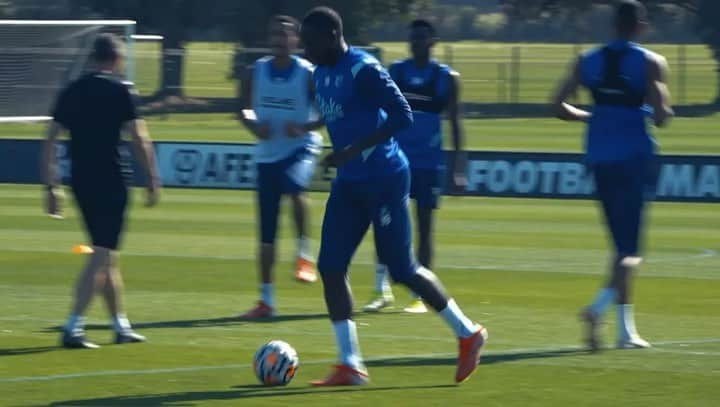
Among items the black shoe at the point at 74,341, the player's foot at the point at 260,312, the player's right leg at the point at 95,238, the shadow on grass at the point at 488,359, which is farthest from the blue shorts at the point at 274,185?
the shadow on grass at the point at 488,359

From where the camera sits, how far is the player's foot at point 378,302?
12696mm

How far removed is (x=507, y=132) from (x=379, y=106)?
35258 mm

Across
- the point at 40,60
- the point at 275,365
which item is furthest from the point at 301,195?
the point at 40,60

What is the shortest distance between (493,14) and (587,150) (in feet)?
338

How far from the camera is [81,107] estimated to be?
34.6ft

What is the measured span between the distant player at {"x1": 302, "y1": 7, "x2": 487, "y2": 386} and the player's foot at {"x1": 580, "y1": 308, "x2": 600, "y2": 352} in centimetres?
114

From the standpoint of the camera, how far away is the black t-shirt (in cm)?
1053

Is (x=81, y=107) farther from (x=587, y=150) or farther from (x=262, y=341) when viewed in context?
(x=587, y=150)

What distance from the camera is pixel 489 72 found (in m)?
70.6

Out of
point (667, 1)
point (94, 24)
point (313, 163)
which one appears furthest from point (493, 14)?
point (313, 163)

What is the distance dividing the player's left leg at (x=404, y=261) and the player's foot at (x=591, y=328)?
1148 mm

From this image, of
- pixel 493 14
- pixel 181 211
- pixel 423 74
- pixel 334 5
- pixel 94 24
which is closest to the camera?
pixel 423 74

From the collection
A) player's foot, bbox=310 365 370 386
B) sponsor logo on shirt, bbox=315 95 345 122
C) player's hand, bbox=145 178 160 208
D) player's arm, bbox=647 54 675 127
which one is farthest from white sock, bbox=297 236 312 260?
player's foot, bbox=310 365 370 386

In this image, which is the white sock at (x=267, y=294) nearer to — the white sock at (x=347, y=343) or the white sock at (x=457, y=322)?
the white sock at (x=347, y=343)
